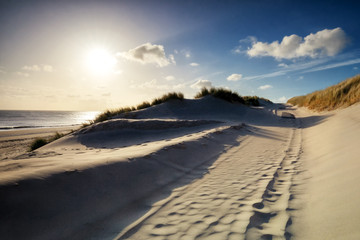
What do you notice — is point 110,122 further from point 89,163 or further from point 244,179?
point 244,179

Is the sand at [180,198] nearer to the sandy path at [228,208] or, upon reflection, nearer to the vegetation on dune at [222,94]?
the sandy path at [228,208]

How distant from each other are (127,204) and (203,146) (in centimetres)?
285

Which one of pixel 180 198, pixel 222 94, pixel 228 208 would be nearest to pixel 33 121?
pixel 222 94

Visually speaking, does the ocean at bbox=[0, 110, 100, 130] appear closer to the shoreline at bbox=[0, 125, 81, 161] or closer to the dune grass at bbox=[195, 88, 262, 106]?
the shoreline at bbox=[0, 125, 81, 161]

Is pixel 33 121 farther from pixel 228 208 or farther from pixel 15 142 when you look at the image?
pixel 228 208

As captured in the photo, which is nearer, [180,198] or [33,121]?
[180,198]

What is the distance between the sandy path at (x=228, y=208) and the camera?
1.67 meters

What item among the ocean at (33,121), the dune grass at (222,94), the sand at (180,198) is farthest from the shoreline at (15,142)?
the dune grass at (222,94)

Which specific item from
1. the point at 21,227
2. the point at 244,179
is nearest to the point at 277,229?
the point at 244,179

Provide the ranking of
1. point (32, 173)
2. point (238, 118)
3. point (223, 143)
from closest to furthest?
point (32, 173) → point (223, 143) → point (238, 118)

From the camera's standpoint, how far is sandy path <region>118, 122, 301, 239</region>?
1668mm

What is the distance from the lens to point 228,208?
6.72ft

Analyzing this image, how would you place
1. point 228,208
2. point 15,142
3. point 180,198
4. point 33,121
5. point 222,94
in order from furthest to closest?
point 33,121 < point 222,94 < point 15,142 < point 180,198 < point 228,208

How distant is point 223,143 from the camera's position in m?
5.47
